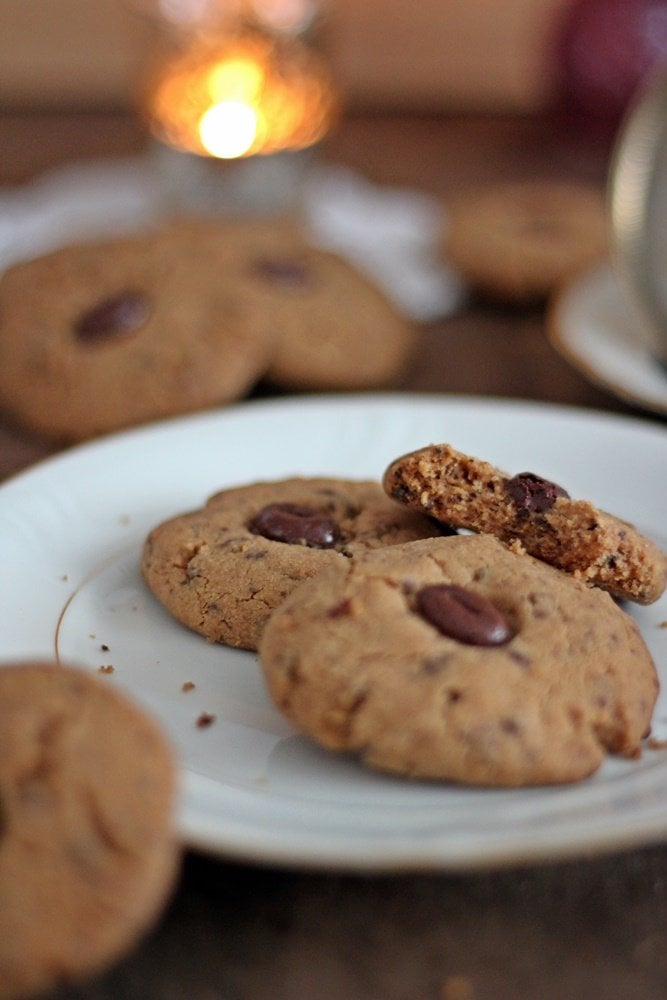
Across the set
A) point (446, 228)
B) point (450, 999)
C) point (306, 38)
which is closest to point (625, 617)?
Answer: point (450, 999)

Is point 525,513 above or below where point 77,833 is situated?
above

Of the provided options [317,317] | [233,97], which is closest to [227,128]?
[233,97]

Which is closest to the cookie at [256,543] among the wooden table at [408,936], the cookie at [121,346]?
the wooden table at [408,936]

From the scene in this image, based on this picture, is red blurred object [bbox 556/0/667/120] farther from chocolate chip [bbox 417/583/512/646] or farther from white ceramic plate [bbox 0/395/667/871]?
chocolate chip [bbox 417/583/512/646]

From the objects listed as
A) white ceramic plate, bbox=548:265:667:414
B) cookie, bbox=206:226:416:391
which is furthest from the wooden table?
cookie, bbox=206:226:416:391

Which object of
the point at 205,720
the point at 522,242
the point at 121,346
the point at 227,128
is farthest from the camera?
the point at 227,128

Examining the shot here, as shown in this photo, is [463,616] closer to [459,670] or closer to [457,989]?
[459,670]

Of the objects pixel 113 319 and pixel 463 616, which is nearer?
pixel 463 616
